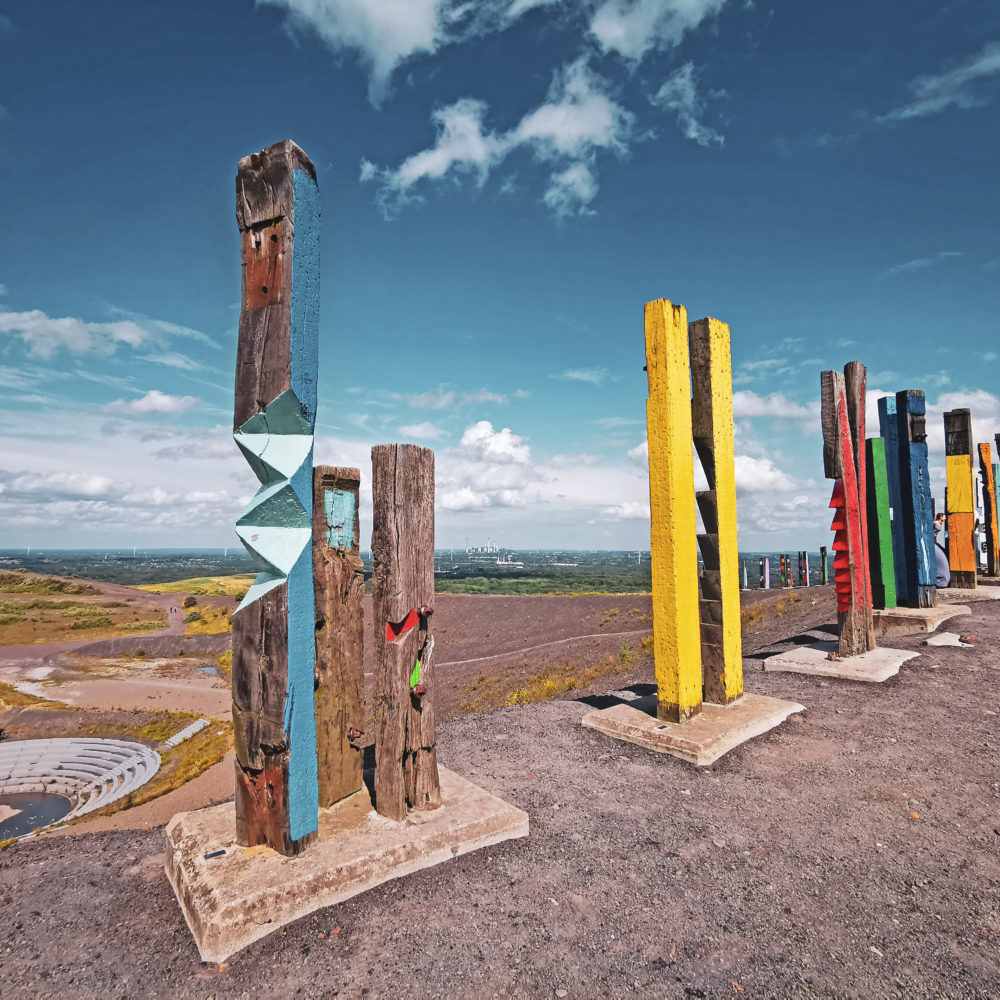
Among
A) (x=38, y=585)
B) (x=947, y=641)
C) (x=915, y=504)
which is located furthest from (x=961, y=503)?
(x=38, y=585)

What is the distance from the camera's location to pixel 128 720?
1011 inches

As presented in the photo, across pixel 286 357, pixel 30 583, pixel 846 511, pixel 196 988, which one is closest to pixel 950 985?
pixel 196 988

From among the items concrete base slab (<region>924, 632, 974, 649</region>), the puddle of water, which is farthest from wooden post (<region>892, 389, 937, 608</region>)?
the puddle of water

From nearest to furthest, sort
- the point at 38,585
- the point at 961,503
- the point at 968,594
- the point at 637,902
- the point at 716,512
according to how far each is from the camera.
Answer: the point at 637,902 → the point at 716,512 → the point at 968,594 → the point at 961,503 → the point at 38,585

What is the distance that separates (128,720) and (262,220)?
2977cm

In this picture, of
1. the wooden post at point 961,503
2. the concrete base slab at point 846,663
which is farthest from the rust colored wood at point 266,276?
the wooden post at point 961,503

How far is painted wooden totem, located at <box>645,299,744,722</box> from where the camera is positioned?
5289mm

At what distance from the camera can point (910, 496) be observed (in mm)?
10547

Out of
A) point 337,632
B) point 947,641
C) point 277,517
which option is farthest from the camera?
point 947,641

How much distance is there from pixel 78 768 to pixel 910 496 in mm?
26998

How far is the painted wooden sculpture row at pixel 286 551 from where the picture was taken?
3.03 metres

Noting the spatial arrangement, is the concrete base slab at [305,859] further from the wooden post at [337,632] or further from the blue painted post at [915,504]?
the blue painted post at [915,504]

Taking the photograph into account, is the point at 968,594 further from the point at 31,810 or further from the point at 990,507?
the point at 31,810

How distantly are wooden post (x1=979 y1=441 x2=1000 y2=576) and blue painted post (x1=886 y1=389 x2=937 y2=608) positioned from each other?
26.4ft
